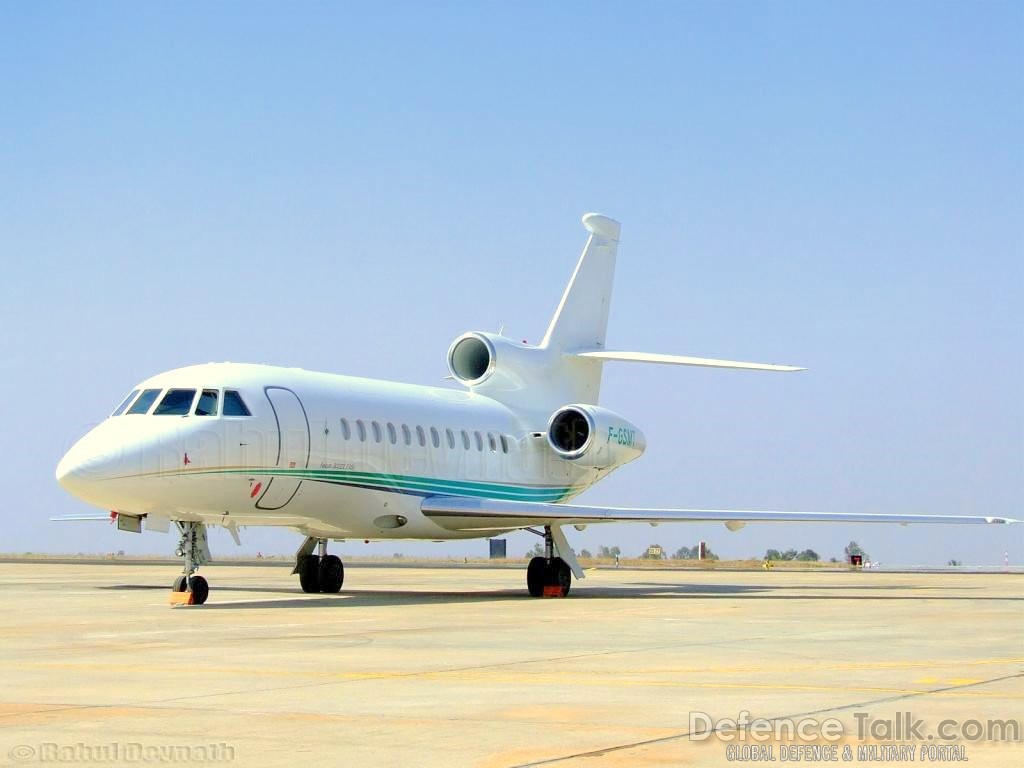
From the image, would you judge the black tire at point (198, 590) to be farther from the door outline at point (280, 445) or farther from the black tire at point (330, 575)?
the black tire at point (330, 575)

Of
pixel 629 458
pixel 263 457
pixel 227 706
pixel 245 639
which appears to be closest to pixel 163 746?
pixel 227 706

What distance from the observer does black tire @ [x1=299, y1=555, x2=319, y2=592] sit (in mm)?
26953

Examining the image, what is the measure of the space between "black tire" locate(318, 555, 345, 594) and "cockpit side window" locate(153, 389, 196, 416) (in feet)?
19.2

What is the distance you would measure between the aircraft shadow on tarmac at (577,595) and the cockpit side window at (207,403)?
3.06 metres

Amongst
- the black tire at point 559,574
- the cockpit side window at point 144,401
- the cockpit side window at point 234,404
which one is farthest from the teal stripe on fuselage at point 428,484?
the black tire at point 559,574

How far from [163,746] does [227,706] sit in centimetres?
162

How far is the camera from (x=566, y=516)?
1006 inches

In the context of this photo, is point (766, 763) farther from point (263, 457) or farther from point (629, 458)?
point (629, 458)

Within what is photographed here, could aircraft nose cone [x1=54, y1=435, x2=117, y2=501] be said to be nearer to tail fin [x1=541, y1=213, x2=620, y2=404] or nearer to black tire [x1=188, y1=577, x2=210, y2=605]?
black tire [x1=188, y1=577, x2=210, y2=605]

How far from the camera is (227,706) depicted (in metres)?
9.11

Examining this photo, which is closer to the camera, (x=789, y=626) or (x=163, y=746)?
(x=163, y=746)

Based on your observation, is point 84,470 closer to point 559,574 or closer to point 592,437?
point 559,574

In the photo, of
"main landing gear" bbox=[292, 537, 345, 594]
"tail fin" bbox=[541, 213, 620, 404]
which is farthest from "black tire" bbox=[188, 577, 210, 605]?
"tail fin" bbox=[541, 213, 620, 404]

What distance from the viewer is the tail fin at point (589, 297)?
109 ft
